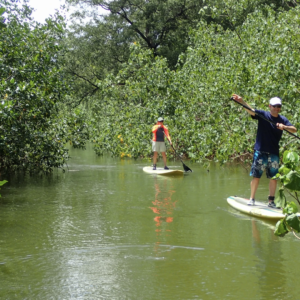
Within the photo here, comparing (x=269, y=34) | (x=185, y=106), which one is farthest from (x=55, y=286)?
(x=185, y=106)

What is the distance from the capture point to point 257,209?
28.3 ft

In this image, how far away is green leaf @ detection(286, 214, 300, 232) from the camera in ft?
13.3

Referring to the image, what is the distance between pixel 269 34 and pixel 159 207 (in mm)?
9425

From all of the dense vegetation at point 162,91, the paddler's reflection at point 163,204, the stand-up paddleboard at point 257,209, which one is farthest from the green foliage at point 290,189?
the stand-up paddleboard at point 257,209

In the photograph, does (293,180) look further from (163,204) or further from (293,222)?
(163,204)

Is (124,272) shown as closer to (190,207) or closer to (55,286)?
(55,286)

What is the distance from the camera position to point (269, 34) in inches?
664

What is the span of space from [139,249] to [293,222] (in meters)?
2.76

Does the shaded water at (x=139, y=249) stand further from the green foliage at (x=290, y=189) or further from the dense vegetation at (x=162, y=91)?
the dense vegetation at (x=162, y=91)

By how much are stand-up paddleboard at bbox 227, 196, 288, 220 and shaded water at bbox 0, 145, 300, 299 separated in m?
0.14

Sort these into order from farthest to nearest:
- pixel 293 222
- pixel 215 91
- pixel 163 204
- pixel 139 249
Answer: pixel 215 91 < pixel 163 204 < pixel 139 249 < pixel 293 222

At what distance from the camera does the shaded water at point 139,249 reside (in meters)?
4.95

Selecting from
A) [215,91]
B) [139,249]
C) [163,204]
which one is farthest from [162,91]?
[139,249]

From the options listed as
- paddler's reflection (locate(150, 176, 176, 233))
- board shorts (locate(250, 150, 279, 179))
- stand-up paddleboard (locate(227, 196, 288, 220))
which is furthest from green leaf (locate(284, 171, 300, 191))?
board shorts (locate(250, 150, 279, 179))
